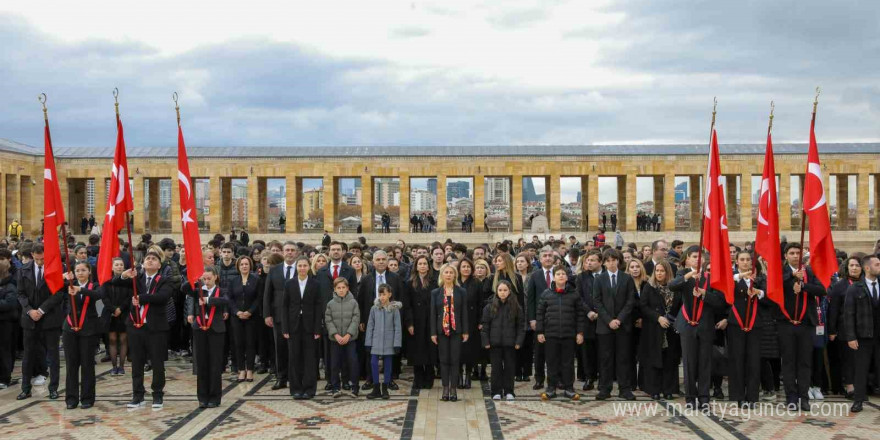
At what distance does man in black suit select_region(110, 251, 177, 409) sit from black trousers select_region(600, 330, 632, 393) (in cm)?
559

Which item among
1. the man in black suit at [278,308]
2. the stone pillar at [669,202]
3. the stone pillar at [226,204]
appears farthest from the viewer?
the stone pillar at [226,204]

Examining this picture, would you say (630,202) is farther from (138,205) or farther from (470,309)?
(470,309)

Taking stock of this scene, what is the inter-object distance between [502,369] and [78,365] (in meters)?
5.39

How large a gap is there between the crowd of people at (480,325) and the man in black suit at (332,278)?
0.03m

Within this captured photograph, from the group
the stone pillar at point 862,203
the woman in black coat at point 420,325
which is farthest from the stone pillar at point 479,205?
the woman in black coat at point 420,325

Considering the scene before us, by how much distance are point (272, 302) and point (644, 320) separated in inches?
201

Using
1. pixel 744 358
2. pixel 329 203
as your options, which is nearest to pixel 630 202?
pixel 329 203

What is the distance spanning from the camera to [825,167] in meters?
41.1

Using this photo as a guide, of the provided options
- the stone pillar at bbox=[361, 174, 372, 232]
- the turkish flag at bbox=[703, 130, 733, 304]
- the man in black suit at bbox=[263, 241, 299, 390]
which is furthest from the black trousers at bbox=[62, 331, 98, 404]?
the stone pillar at bbox=[361, 174, 372, 232]

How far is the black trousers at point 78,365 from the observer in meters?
9.15

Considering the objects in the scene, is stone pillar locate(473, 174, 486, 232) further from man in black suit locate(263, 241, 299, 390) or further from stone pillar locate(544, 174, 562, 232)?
man in black suit locate(263, 241, 299, 390)

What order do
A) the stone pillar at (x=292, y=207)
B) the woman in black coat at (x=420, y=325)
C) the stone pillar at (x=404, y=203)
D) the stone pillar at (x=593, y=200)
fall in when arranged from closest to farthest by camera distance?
1. the woman in black coat at (x=420, y=325)
2. the stone pillar at (x=404, y=203)
3. the stone pillar at (x=292, y=207)
4. the stone pillar at (x=593, y=200)

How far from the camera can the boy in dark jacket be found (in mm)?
9766

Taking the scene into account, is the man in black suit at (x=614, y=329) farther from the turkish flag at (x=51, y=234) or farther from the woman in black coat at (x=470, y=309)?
the turkish flag at (x=51, y=234)
